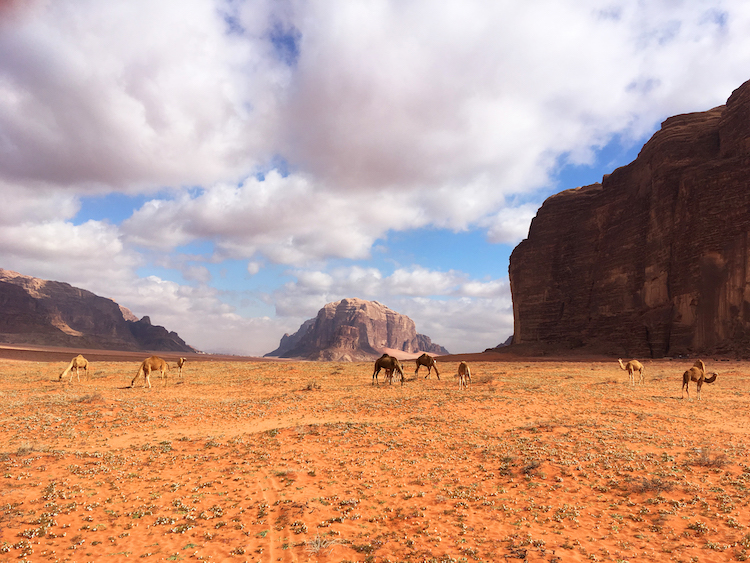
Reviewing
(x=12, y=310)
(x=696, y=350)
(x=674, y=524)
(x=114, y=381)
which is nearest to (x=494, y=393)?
(x=674, y=524)

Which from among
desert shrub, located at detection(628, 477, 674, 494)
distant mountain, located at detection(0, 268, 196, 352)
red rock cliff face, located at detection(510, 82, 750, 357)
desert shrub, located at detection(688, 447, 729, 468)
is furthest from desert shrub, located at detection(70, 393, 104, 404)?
distant mountain, located at detection(0, 268, 196, 352)

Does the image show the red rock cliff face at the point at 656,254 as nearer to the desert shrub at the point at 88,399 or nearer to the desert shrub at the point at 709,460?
the desert shrub at the point at 709,460

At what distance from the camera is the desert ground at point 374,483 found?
673 centimetres

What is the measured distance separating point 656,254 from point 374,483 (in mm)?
68372

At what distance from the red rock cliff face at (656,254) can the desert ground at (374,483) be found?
43.4 meters

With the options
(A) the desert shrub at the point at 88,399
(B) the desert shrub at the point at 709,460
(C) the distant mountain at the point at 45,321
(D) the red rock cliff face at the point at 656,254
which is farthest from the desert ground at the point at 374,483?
(C) the distant mountain at the point at 45,321

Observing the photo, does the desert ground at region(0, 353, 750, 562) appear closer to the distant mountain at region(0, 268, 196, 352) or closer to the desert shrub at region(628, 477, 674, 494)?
the desert shrub at region(628, 477, 674, 494)

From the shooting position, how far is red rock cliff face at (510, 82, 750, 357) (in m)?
51.8

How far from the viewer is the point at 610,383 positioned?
27500mm

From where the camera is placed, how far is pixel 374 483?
9500 millimetres

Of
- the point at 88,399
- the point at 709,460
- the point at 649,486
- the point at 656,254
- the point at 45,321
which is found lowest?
the point at 88,399

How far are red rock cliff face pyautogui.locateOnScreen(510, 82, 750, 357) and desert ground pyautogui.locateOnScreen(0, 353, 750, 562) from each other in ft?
142

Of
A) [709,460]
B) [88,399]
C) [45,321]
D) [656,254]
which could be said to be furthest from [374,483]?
[45,321]

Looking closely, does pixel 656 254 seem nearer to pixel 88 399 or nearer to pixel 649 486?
pixel 649 486
